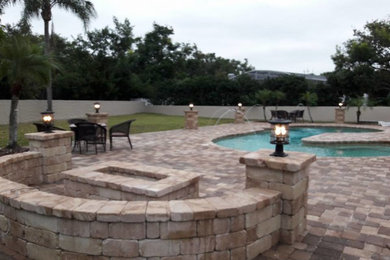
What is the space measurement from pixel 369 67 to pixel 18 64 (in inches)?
781

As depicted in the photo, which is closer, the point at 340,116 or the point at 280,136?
the point at 280,136

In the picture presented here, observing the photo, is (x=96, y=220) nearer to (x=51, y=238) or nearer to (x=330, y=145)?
(x=51, y=238)

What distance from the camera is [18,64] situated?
662 cm

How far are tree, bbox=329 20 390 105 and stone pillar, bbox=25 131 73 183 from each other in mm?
18936

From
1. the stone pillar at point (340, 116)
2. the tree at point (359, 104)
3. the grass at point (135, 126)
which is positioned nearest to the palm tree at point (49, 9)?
the grass at point (135, 126)

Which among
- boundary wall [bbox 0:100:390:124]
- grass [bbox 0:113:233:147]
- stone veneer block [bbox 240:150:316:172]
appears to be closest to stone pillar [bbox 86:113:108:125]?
grass [bbox 0:113:233:147]

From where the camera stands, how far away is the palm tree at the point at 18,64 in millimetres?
6602

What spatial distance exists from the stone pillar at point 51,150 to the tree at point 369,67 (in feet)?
62.1

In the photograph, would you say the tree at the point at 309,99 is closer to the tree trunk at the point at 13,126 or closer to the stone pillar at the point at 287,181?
the tree trunk at the point at 13,126

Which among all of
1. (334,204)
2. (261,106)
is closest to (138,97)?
(261,106)

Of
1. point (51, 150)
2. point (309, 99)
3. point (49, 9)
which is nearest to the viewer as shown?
point (51, 150)

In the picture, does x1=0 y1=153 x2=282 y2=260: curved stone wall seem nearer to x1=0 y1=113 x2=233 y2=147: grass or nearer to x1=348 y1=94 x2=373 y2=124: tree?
x1=0 y1=113 x2=233 y2=147: grass

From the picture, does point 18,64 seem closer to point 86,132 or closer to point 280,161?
point 86,132

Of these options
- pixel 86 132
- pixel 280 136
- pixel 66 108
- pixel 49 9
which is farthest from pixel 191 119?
pixel 66 108
